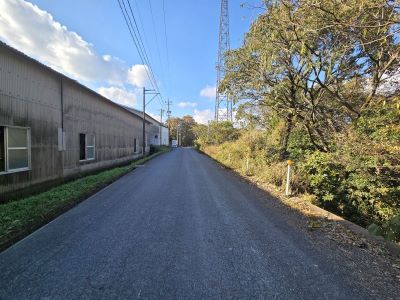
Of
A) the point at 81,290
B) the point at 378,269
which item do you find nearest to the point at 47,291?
the point at 81,290

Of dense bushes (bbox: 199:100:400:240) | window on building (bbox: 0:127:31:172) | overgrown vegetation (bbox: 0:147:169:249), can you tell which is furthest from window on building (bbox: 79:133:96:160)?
dense bushes (bbox: 199:100:400:240)

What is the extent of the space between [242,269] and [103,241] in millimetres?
2517

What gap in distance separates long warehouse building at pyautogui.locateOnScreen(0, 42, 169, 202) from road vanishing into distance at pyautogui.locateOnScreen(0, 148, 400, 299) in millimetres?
3156

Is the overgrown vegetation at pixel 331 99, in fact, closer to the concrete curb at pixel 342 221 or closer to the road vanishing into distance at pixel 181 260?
the concrete curb at pixel 342 221

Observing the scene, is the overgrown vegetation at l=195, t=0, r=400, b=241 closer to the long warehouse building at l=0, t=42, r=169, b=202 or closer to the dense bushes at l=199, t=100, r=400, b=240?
the dense bushes at l=199, t=100, r=400, b=240

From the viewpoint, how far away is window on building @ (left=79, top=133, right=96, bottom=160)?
1374 centimetres

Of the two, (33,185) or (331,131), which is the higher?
(331,131)

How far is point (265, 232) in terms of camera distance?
5422mm

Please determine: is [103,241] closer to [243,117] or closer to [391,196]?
[391,196]

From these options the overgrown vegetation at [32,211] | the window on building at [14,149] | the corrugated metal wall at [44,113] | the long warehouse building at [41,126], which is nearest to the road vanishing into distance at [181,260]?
the overgrown vegetation at [32,211]

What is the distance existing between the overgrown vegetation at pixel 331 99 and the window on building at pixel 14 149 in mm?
7736

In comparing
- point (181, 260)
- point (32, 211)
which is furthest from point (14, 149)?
point (181, 260)

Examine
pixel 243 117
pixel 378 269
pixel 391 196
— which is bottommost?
pixel 378 269

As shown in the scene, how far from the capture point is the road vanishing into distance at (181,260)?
10.6 ft
